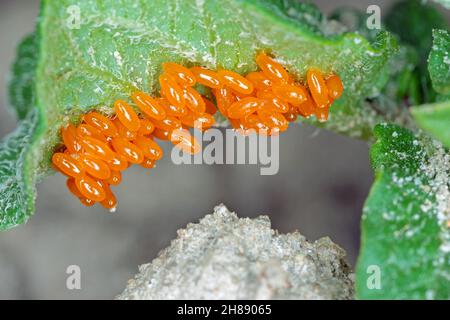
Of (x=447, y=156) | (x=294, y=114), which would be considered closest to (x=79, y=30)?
(x=294, y=114)

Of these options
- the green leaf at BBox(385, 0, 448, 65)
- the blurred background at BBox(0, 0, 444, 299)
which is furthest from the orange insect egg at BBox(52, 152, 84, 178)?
the green leaf at BBox(385, 0, 448, 65)

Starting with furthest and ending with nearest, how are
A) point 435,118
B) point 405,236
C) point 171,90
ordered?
1. point 171,90
2. point 405,236
3. point 435,118

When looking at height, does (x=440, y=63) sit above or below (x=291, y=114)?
above

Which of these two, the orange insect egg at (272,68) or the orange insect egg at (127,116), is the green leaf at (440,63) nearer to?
the orange insect egg at (272,68)

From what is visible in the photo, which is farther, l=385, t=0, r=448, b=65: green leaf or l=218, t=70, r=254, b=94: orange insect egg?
l=385, t=0, r=448, b=65: green leaf

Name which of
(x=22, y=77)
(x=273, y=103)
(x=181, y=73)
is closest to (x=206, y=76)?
(x=181, y=73)

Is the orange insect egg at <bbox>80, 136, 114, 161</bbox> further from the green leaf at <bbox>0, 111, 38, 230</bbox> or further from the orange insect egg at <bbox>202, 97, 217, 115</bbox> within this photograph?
the orange insect egg at <bbox>202, 97, 217, 115</bbox>

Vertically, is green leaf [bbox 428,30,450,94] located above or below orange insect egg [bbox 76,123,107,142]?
above

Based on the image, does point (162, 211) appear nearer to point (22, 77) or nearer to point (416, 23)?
point (22, 77)
